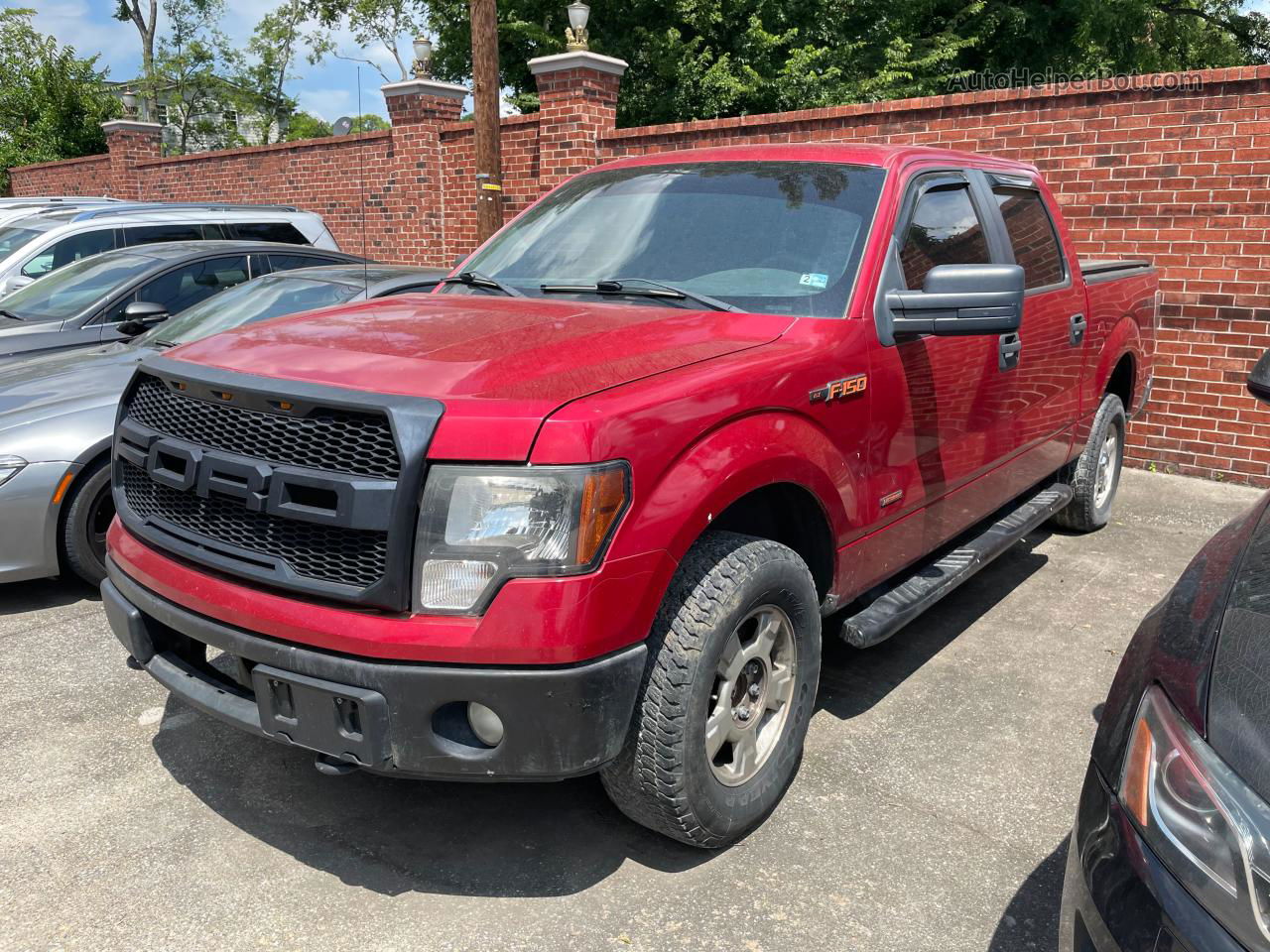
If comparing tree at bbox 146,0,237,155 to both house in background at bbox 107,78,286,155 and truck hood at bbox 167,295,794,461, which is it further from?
truck hood at bbox 167,295,794,461

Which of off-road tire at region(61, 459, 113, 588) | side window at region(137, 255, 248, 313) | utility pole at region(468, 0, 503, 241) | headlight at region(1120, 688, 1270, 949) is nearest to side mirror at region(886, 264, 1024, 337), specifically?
headlight at region(1120, 688, 1270, 949)

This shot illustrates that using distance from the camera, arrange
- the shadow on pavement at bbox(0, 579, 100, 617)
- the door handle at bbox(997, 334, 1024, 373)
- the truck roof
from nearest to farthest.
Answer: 1. the truck roof
2. the door handle at bbox(997, 334, 1024, 373)
3. the shadow on pavement at bbox(0, 579, 100, 617)

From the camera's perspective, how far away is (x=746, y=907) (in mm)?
2641

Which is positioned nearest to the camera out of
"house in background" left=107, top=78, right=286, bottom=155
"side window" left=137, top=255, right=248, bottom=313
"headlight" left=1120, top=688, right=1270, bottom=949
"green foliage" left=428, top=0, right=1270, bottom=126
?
"headlight" left=1120, top=688, right=1270, bottom=949

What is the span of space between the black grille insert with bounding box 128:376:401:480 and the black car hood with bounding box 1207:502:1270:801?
1669 mm

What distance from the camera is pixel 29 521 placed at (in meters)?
4.38

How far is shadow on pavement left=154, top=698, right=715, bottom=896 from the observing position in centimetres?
277

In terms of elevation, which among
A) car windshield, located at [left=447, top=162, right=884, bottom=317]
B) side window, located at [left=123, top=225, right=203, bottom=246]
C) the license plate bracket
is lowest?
the license plate bracket

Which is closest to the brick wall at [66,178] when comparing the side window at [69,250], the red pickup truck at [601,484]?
the side window at [69,250]

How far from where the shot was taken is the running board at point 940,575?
3.27 meters

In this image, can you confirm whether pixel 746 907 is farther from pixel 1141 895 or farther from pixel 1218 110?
pixel 1218 110

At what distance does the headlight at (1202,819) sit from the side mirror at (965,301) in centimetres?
164

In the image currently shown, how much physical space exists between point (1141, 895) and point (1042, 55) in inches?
762

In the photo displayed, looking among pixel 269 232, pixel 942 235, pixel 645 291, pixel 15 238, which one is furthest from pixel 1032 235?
pixel 15 238
